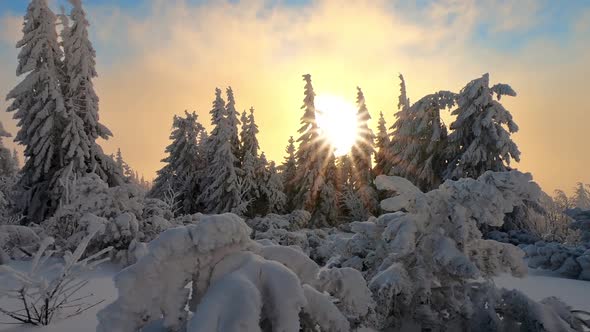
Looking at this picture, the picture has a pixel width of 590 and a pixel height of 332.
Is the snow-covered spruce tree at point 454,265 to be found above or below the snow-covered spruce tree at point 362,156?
below

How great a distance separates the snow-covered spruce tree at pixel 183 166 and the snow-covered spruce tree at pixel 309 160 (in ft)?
24.4

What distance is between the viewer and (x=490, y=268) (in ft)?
14.3

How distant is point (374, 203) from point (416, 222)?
22.8 meters

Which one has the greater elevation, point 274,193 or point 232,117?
point 232,117

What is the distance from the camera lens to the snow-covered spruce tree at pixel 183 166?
27953 millimetres

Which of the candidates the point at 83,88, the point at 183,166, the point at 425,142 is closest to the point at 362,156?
the point at 425,142

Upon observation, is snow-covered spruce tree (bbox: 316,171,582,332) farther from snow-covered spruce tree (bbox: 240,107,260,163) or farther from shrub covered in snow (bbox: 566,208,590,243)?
snow-covered spruce tree (bbox: 240,107,260,163)

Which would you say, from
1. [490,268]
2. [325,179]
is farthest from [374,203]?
[490,268]

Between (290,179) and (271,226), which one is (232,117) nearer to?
(290,179)

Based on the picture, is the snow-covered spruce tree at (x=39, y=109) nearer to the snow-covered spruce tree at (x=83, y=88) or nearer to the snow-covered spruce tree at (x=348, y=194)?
the snow-covered spruce tree at (x=83, y=88)

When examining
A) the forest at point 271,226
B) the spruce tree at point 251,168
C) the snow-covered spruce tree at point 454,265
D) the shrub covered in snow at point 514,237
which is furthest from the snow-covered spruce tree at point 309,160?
the snow-covered spruce tree at point 454,265

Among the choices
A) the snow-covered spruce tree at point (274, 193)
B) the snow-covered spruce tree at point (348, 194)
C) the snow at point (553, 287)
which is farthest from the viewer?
the snow-covered spruce tree at point (274, 193)

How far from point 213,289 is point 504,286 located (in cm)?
682

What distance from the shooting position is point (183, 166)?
28.5 meters
